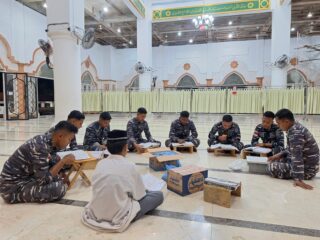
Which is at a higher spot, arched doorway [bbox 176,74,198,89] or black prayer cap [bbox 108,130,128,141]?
arched doorway [bbox 176,74,198,89]

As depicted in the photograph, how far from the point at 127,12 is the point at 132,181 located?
12.5 metres

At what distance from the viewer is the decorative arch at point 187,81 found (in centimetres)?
1712

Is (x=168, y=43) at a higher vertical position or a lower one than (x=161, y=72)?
higher

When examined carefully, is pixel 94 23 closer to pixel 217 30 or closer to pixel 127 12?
pixel 127 12

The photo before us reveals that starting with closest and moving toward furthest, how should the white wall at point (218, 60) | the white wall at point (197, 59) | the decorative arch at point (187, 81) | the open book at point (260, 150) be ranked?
the open book at point (260, 150) < the white wall at point (197, 59) < the white wall at point (218, 60) < the decorative arch at point (187, 81)

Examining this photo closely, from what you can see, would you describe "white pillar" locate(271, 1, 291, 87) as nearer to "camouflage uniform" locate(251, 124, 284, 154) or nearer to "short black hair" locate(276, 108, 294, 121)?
"camouflage uniform" locate(251, 124, 284, 154)

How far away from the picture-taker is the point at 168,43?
703 inches

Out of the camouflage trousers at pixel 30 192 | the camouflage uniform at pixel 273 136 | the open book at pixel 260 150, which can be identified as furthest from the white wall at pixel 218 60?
the camouflage trousers at pixel 30 192

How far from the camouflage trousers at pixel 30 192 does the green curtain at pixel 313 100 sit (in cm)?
932

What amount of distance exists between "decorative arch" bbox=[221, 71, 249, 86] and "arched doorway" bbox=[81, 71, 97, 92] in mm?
8973

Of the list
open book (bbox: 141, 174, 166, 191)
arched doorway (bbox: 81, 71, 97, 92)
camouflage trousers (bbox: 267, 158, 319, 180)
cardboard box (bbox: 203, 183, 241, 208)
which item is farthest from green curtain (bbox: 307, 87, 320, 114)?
arched doorway (bbox: 81, 71, 97, 92)

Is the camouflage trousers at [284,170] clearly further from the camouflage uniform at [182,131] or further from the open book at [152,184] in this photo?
the camouflage uniform at [182,131]

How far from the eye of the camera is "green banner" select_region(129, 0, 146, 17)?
35.2 feet

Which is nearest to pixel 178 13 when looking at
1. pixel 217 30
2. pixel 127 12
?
pixel 127 12
